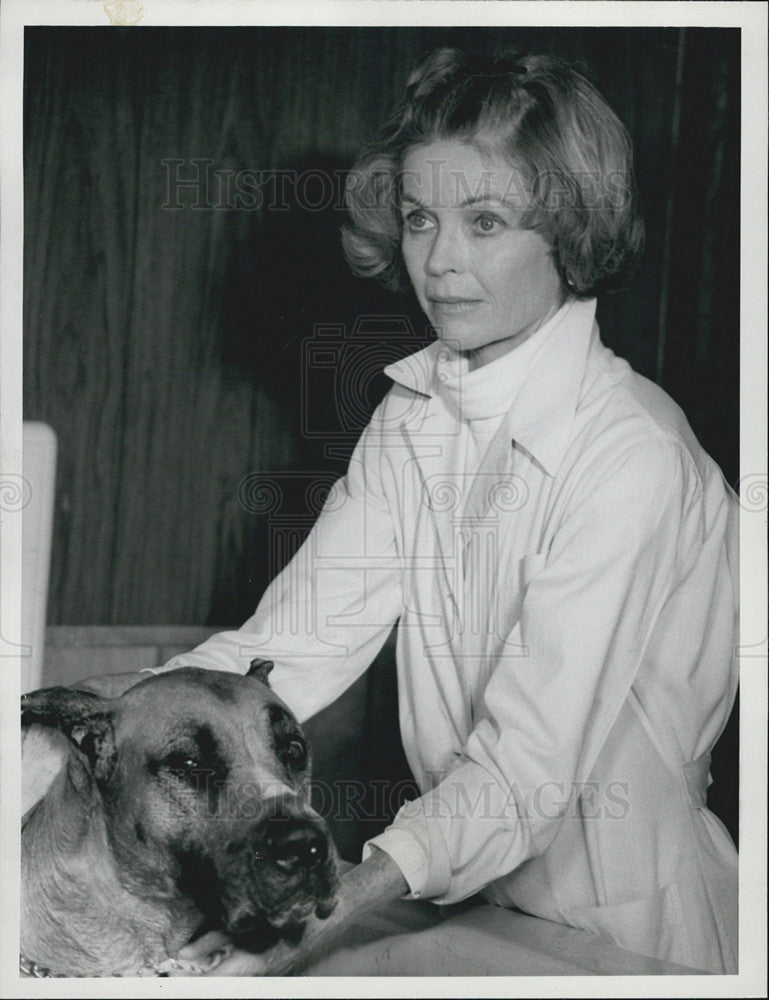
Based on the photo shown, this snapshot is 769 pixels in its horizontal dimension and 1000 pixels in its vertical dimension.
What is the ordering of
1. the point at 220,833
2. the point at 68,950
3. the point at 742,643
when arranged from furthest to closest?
the point at 742,643 < the point at 68,950 < the point at 220,833

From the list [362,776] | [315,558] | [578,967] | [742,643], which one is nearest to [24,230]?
[315,558]

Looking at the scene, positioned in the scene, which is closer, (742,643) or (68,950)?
(68,950)

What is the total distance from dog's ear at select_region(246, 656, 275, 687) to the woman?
21 mm

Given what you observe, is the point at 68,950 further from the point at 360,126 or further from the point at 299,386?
the point at 360,126

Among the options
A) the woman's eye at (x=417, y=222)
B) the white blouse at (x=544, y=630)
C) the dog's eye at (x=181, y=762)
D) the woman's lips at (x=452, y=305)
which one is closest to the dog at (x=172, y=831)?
the dog's eye at (x=181, y=762)

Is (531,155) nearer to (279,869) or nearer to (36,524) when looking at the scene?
(36,524)

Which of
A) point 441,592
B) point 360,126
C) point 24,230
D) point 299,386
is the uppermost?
point 360,126

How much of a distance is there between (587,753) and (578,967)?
A: 342 mm

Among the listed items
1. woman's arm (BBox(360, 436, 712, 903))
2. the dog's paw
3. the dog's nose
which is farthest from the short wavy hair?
the dog's paw

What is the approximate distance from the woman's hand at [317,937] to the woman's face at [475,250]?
2.64 ft

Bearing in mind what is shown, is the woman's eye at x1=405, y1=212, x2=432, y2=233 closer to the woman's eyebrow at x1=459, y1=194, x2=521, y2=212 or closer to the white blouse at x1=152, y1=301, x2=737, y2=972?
the woman's eyebrow at x1=459, y1=194, x2=521, y2=212

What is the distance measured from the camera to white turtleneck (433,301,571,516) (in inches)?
73.4

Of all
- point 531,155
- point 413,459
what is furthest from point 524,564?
point 531,155

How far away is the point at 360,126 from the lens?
6.27ft
